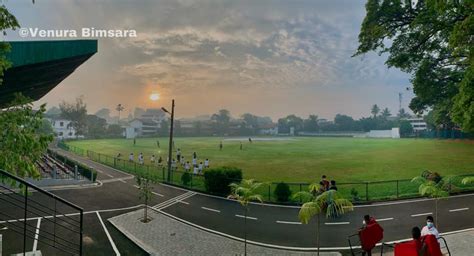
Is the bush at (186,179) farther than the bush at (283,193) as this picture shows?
Yes

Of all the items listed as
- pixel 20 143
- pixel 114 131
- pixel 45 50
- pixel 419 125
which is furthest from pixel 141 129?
pixel 20 143

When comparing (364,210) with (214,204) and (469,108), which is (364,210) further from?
(214,204)

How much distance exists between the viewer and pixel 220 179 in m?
19.6

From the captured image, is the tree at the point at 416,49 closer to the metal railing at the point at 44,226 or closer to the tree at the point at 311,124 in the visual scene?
the metal railing at the point at 44,226

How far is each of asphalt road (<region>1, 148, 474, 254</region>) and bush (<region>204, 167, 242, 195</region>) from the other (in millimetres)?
855

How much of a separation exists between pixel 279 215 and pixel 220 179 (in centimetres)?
585

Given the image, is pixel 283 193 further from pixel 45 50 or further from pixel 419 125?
pixel 419 125

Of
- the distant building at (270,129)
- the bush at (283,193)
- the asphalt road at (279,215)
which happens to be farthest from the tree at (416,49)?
the distant building at (270,129)

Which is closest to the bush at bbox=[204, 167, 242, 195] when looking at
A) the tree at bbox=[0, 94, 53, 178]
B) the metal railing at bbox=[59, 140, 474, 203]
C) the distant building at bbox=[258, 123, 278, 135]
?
the metal railing at bbox=[59, 140, 474, 203]

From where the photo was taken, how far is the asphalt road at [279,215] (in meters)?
12.0

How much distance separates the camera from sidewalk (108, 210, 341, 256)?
10.4 m

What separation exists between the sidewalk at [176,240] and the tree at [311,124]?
73.2 metres

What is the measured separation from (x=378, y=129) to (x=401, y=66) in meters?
45.6

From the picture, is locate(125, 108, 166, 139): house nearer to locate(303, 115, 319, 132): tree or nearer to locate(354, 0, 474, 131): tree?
locate(303, 115, 319, 132): tree
